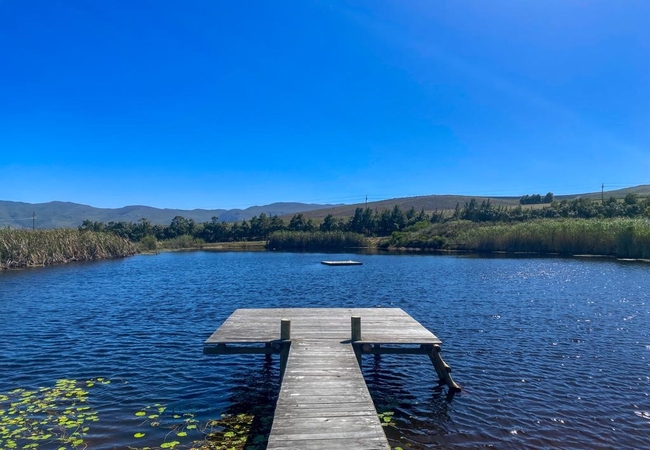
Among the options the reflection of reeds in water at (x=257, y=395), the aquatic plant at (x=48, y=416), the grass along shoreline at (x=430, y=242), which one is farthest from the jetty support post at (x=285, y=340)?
the grass along shoreline at (x=430, y=242)

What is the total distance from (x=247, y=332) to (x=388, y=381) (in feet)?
13.3

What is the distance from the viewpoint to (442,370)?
37.5ft

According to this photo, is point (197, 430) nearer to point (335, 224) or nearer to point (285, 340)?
point (285, 340)

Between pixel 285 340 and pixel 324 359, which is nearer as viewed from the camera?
pixel 324 359

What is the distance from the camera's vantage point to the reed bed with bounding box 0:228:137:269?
43219 millimetres

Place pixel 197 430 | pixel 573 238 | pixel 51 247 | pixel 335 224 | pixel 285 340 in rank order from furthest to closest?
pixel 335 224 → pixel 573 238 → pixel 51 247 → pixel 285 340 → pixel 197 430

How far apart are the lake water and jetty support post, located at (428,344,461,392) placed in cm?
31

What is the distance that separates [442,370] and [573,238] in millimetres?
50277

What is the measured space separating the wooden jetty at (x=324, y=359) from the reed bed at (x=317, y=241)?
73.9m

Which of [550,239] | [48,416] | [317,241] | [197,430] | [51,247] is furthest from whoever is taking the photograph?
[317,241]

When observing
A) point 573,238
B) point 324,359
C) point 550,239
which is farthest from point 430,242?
point 324,359

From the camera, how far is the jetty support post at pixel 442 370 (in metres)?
11.1

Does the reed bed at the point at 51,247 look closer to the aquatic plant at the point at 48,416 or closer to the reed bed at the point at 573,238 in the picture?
the aquatic plant at the point at 48,416

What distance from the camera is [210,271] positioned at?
43688mm
